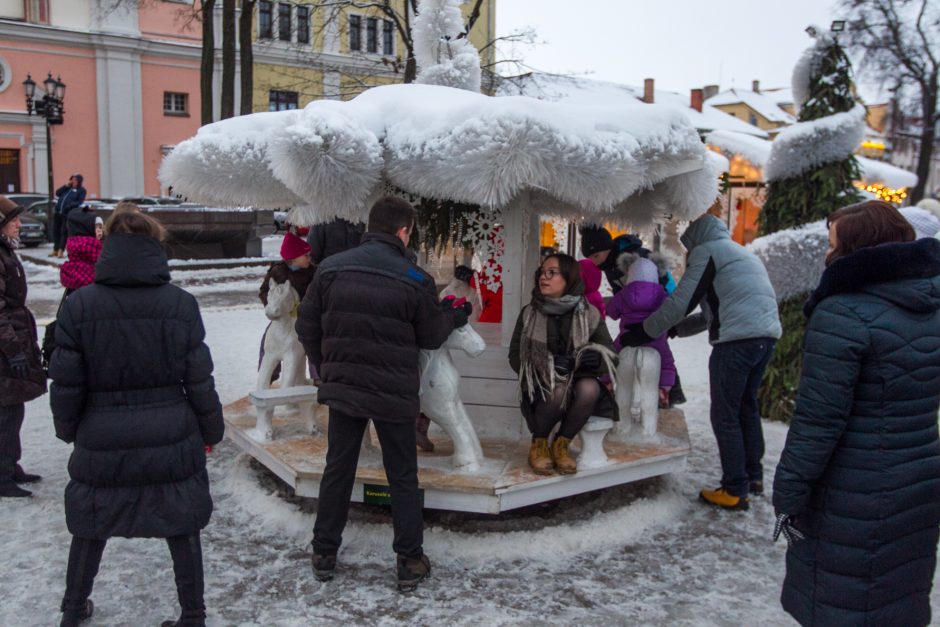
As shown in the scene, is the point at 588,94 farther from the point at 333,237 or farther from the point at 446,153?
the point at 446,153

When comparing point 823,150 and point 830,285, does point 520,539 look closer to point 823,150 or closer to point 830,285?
point 830,285

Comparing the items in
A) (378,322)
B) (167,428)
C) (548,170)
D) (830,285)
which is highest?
(548,170)

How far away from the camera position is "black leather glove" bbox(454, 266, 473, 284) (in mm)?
4922

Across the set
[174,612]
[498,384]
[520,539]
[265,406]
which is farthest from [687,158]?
[174,612]

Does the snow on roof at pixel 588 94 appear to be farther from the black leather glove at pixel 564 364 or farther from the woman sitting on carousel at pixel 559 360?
the black leather glove at pixel 564 364

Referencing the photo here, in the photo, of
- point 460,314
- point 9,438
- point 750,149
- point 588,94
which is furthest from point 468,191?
point 588,94

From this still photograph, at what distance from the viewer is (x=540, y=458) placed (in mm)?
4504

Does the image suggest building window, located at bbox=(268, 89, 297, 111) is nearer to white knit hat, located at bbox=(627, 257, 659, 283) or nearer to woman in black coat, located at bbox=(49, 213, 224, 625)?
white knit hat, located at bbox=(627, 257, 659, 283)

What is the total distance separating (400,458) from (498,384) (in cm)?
156

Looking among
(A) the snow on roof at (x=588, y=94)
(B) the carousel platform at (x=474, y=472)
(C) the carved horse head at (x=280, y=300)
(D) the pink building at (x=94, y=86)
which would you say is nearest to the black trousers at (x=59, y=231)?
(A) the snow on roof at (x=588, y=94)

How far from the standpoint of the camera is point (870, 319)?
8.59 feet

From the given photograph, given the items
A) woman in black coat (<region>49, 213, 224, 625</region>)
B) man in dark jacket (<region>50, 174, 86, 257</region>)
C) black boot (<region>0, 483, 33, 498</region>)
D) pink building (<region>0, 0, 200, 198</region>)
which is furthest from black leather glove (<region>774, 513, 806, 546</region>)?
pink building (<region>0, 0, 200, 198</region>)

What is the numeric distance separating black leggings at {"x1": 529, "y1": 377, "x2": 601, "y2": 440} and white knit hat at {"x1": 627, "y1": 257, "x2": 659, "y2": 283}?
3.49 ft

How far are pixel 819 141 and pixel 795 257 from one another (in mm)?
1037
